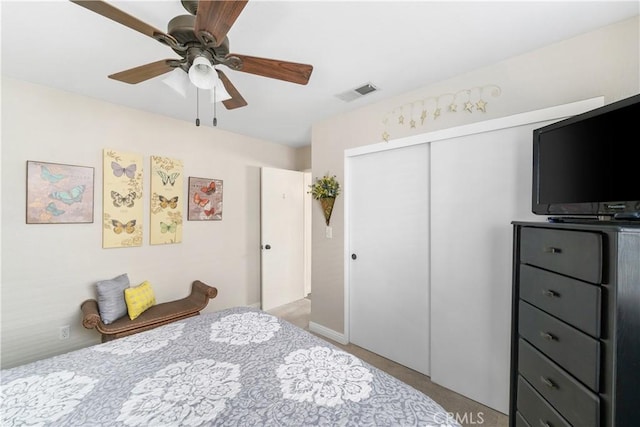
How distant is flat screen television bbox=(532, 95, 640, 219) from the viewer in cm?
106

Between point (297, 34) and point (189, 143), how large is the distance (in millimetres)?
2126

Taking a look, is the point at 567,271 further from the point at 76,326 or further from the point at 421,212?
the point at 76,326

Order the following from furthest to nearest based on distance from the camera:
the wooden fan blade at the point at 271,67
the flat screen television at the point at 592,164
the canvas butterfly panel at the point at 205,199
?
the canvas butterfly panel at the point at 205,199 < the wooden fan blade at the point at 271,67 < the flat screen television at the point at 592,164

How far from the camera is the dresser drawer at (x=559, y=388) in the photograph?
999mm

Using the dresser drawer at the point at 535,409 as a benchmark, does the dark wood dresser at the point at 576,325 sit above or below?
above

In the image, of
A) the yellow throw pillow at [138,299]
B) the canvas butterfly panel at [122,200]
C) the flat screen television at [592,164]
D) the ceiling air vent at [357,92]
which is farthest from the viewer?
the canvas butterfly panel at [122,200]

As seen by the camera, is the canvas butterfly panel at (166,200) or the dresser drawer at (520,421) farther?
the canvas butterfly panel at (166,200)

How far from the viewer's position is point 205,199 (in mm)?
3256

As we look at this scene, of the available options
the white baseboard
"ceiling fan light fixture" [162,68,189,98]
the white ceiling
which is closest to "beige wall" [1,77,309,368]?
the white ceiling

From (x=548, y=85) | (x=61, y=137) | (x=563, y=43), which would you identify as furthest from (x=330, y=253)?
(x=61, y=137)

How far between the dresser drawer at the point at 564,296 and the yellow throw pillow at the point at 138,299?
9.89ft

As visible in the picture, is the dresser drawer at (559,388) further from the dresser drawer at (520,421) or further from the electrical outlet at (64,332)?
the electrical outlet at (64,332)

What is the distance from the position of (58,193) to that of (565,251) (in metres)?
3.56

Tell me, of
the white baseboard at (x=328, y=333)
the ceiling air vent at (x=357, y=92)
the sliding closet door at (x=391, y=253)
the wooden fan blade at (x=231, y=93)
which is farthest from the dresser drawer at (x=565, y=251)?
the white baseboard at (x=328, y=333)
